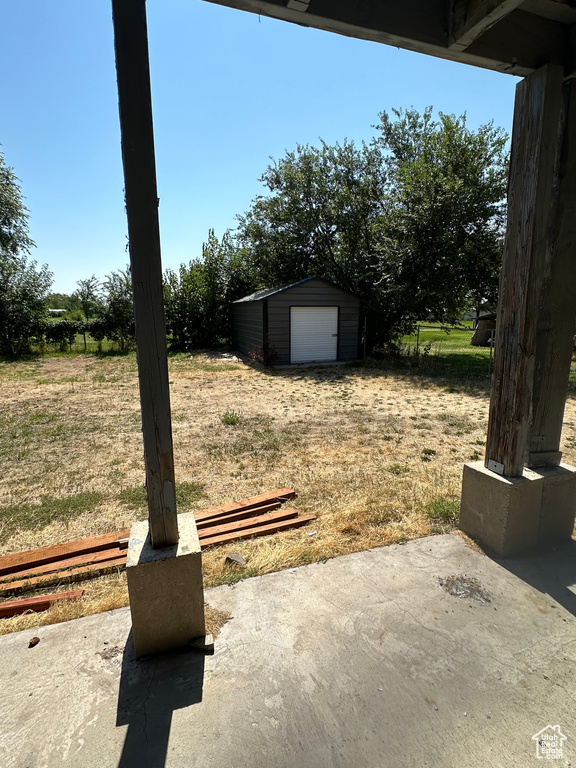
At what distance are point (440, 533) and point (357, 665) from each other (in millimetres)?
1270

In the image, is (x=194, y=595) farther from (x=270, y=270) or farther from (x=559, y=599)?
(x=270, y=270)

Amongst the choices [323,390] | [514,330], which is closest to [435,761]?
[514,330]

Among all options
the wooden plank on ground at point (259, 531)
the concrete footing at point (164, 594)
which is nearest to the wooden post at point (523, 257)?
the wooden plank on ground at point (259, 531)

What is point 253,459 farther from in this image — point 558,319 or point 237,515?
point 558,319

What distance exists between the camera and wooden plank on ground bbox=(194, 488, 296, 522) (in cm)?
308

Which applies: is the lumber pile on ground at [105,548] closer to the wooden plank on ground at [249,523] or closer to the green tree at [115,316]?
the wooden plank on ground at [249,523]

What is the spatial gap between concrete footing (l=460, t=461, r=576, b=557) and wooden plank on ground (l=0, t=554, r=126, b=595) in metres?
2.29

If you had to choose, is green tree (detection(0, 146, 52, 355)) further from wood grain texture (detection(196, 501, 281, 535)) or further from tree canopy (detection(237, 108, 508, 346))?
wood grain texture (detection(196, 501, 281, 535))

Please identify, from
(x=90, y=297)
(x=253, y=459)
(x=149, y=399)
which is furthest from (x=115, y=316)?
(x=149, y=399)

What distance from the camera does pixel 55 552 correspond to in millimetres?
2582

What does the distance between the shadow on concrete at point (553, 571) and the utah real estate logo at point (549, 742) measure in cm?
71

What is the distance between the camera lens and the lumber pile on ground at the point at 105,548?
2.35 metres

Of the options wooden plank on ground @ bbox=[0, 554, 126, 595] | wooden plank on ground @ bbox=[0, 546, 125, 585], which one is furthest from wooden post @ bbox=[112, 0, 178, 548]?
wooden plank on ground @ bbox=[0, 546, 125, 585]

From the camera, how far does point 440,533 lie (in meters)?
2.64
